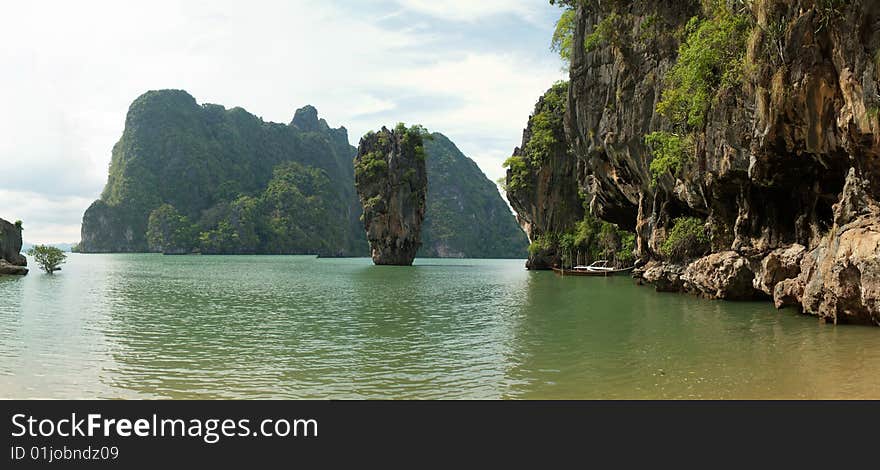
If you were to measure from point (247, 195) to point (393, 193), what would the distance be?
289ft

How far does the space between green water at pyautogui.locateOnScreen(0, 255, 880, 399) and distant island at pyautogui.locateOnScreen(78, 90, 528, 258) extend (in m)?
113

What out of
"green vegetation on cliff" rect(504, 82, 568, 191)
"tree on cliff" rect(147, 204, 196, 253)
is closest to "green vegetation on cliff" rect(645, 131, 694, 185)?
"green vegetation on cliff" rect(504, 82, 568, 191)

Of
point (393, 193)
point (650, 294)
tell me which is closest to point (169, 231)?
point (393, 193)

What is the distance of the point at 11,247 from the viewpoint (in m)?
42.8

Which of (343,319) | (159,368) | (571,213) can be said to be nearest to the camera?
(159,368)

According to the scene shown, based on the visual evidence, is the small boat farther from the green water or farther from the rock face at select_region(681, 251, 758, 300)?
the green water

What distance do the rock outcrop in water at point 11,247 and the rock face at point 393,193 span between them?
34.3 m

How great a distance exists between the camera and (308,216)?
137 metres

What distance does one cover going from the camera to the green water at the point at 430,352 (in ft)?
27.7

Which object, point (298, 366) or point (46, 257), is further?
point (46, 257)
